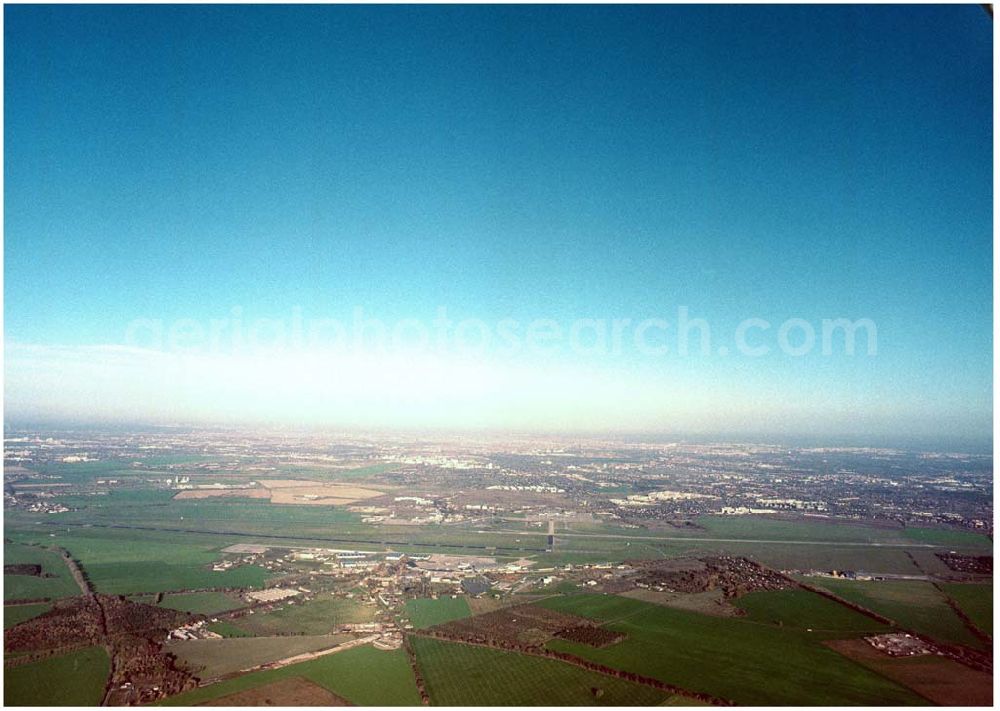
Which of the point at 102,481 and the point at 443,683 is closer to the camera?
the point at 443,683

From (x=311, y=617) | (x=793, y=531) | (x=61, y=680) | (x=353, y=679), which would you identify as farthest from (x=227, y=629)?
(x=793, y=531)

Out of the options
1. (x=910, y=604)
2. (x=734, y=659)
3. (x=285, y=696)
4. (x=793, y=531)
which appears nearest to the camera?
(x=285, y=696)

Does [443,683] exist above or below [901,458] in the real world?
below

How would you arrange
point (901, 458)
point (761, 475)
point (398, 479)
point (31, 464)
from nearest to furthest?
1. point (31, 464)
2. point (398, 479)
3. point (761, 475)
4. point (901, 458)

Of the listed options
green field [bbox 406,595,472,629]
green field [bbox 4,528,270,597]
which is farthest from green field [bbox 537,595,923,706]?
green field [bbox 4,528,270,597]

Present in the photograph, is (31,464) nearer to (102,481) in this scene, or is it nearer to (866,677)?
(102,481)

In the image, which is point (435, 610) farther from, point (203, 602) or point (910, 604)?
point (910, 604)

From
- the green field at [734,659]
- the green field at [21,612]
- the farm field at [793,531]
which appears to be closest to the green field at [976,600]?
Answer: the green field at [734,659]

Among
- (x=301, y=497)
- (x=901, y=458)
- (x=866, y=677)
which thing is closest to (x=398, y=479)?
(x=301, y=497)

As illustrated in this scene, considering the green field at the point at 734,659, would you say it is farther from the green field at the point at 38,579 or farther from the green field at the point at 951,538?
the green field at the point at 38,579
